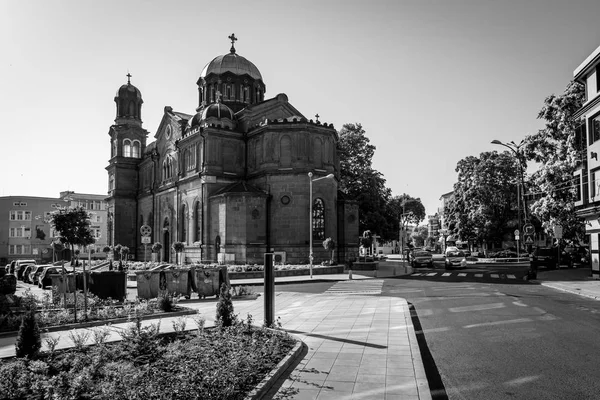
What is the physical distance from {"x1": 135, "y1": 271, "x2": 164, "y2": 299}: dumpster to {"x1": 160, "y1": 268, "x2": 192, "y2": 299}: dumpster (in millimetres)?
547

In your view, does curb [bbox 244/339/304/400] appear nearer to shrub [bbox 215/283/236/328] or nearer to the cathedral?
shrub [bbox 215/283/236/328]

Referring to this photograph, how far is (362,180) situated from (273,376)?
46.6 meters

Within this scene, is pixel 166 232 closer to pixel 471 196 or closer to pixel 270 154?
pixel 270 154

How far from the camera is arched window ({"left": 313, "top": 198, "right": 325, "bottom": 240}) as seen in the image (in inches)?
1623

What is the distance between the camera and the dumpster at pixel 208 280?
18.8 meters

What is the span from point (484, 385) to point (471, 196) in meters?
60.0

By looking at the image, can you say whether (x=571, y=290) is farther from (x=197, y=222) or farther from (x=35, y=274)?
(x=197, y=222)

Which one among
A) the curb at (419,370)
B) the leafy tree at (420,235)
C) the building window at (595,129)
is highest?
the building window at (595,129)

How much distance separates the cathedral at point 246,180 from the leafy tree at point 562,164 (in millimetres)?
16097

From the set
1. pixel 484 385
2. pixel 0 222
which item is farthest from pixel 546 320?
pixel 0 222

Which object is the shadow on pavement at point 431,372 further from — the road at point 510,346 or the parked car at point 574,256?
the parked car at point 574,256

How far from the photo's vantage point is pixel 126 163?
62094 millimetres

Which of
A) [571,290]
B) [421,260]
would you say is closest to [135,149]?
[421,260]

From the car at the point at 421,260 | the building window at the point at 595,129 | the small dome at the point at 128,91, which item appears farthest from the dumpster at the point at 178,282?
the small dome at the point at 128,91
